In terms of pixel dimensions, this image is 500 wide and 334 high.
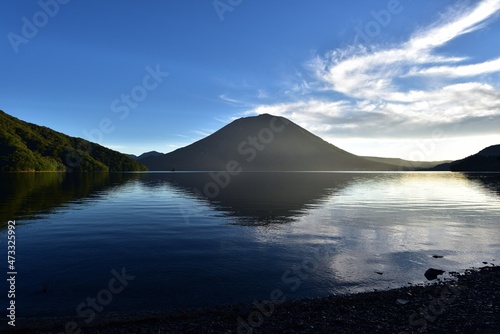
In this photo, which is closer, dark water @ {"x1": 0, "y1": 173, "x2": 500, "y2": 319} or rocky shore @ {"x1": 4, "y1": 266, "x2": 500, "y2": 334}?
rocky shore @ {"x1": 4, "y1": 266, "x2": 500, "y2": 334}

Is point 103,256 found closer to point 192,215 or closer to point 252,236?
point 252,236

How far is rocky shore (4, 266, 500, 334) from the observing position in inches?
532

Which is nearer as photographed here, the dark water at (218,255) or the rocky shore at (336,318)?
the rocky shore at (336,318)

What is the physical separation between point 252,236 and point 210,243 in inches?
204

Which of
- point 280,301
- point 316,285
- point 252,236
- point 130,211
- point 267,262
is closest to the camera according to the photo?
point 280,301

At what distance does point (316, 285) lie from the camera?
1978 cm

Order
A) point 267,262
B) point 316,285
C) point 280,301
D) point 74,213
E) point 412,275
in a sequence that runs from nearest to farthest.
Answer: point 280,301, point 316,285, point 412,275, point 267,262, point 74,213

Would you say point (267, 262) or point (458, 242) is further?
point (458, 242)

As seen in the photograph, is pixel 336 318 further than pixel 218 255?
No

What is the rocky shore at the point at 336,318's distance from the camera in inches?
532

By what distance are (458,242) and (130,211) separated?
150 ft

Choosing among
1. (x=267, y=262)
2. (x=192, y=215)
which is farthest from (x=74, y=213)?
(x=267, y=262)

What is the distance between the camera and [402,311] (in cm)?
1537

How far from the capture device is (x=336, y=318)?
1439 cm
